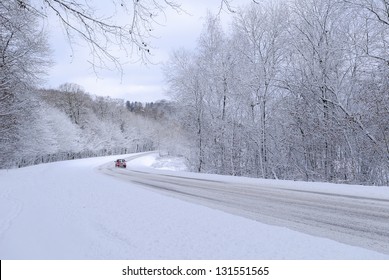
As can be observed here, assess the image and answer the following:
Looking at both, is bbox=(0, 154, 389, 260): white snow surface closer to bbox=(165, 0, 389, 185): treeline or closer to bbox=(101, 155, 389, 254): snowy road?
bbox=(101, 155, 389, 254): snowy road

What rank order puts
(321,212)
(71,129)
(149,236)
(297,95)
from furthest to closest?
(71,129) → (297,95) → (321,212) → (149,236)

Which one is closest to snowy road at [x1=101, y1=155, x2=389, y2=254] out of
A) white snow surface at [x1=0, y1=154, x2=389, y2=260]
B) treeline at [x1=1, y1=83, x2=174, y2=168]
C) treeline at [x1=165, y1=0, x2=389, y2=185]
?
white snow surface at [x1=0, y1=154, x2=389, y2=260]

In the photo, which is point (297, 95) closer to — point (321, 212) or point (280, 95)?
point (280, 95)

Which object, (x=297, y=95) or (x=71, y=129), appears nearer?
(x=297, y=95)

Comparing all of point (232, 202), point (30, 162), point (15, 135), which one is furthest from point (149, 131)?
point (232, 202)

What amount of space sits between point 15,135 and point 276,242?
27.7 metres

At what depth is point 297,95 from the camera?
23.2 meters

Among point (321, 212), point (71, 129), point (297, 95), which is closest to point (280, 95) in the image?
point (297, 95)

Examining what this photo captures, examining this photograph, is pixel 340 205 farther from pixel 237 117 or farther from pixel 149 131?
pixel 149 131

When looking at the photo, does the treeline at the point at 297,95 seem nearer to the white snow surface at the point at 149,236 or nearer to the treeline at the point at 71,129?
the white snow surface at the point at 149,236

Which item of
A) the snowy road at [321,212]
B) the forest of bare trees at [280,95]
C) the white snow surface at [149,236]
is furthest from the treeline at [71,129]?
the snowy road at [321,212]

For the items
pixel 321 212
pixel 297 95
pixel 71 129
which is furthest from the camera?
pixel 71 129
